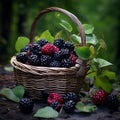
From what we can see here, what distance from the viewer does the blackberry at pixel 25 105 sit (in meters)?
2.36

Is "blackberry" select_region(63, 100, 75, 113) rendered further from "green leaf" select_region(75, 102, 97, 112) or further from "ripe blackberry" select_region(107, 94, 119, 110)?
"ripe blackberry" select_region(107, 94, 119, 110)

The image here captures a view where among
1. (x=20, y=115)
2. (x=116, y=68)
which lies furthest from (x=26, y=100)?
(x=116, y=68)

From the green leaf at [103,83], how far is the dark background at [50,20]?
1.13 m

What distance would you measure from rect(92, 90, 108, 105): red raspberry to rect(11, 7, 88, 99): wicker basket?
0.14 meters

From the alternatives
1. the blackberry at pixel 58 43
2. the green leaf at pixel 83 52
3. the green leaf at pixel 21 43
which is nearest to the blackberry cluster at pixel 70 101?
the green leaf at pixel 83 52

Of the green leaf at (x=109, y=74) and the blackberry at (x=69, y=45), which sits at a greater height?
the blackberry at (x=69, y=45)

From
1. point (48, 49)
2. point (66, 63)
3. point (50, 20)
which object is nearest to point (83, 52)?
point (66, 63)

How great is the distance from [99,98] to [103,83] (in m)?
0.17

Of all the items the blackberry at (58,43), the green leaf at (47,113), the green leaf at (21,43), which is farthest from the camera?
the green leaf at (21,43)

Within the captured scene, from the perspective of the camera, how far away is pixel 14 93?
2543mm

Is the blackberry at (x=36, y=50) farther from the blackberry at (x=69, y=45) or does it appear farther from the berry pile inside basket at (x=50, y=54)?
the blackberry at (x=69, y=45)

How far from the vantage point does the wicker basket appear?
8.16 feet

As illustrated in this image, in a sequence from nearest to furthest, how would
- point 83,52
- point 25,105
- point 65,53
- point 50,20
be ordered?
point 25,105
point 83,52
point 65,53
point 50,20

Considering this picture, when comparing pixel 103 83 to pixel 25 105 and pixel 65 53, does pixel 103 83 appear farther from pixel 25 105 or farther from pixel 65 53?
pixel 25 105
